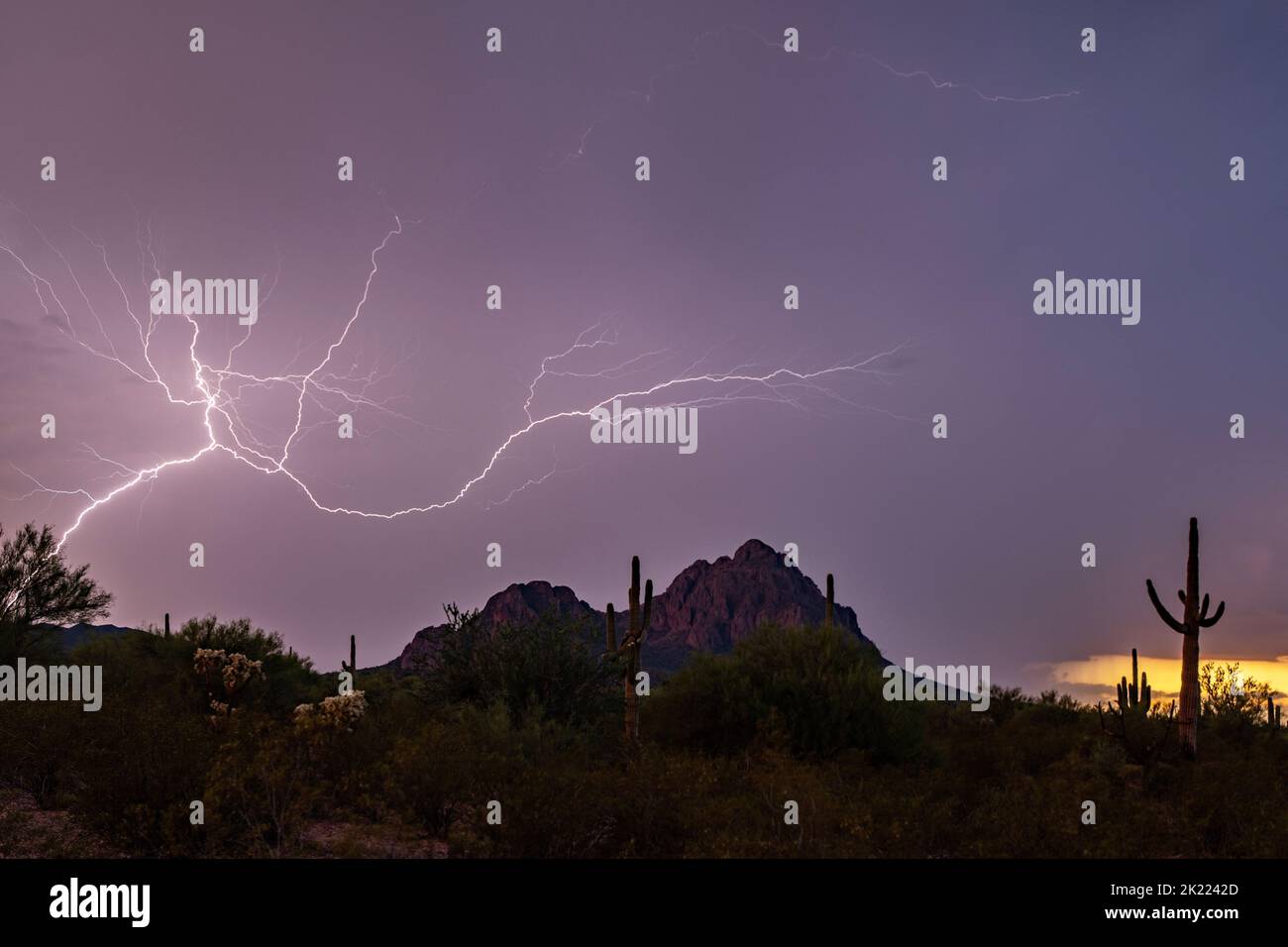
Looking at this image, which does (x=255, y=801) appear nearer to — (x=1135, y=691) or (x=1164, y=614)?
(x=1164, y=614)

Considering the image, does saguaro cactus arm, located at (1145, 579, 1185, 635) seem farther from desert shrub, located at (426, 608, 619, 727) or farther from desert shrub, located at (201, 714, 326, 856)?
desert shrub, located at (201, 714, 326, 856)

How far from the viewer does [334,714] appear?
50.2ft

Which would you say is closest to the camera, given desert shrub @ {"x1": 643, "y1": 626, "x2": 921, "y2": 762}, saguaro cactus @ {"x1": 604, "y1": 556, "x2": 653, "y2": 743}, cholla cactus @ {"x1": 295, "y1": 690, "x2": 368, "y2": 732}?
cholla cactus @ {"x1": 295, "y1": 690, "x2": 368, "y2": 732}

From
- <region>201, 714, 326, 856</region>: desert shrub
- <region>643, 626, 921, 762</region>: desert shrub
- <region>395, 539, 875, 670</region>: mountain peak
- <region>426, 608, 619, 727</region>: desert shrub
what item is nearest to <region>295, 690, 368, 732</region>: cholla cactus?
<region>201, 714, 326, 856</region>: desert shrub

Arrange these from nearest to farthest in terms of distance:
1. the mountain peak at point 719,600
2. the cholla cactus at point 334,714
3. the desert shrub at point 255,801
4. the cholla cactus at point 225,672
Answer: the desert shrub at point 255,801
the cholla cactus at point 334,714
the cholla cactus at point 225,672
the mountain peak at point 719,600

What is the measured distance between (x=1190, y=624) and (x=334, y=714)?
20773 millimetres

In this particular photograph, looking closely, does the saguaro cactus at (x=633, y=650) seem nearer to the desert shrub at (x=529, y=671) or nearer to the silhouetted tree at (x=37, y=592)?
the desert shrub at (x=529, y=671)

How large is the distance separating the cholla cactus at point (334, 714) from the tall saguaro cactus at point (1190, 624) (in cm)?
1959

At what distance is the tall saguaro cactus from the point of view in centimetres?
2353

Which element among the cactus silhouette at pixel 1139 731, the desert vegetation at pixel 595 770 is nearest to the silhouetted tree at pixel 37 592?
the desert vegetation at pixel 595 770

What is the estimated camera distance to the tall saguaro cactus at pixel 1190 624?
2353 centimetres

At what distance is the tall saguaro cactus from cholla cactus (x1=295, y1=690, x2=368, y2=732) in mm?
19590
